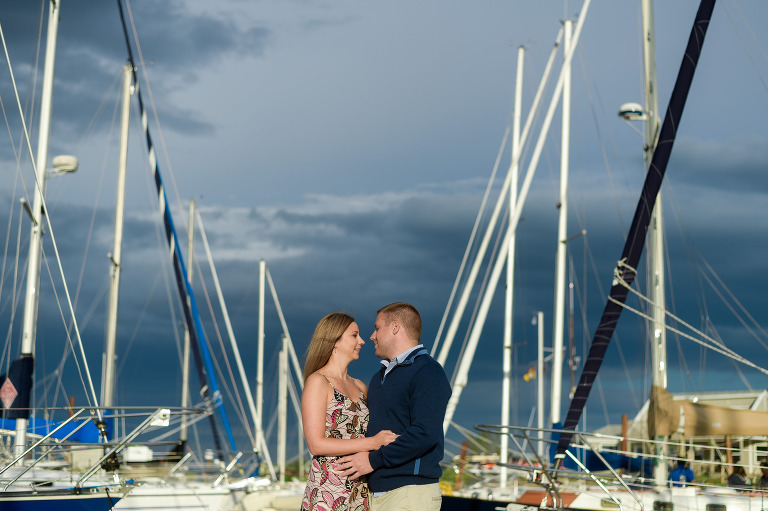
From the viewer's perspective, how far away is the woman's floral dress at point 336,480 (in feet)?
14.5

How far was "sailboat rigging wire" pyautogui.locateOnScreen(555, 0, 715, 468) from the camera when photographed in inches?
481

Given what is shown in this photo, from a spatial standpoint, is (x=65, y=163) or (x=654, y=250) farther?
(x=65, y=163)

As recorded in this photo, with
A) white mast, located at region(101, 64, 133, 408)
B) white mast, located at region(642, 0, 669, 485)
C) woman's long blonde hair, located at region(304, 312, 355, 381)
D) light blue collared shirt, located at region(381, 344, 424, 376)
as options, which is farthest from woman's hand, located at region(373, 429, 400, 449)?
white mast, located at region(101, 64, 133, 408)

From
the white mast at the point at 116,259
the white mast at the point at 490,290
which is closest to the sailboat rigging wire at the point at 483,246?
the white mast at the point at 490,290

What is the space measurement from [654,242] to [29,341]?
1081cm

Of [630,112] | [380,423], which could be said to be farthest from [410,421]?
[630,112]

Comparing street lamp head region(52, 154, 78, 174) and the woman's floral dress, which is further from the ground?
street lamp head region(52, 154, 78, 174)

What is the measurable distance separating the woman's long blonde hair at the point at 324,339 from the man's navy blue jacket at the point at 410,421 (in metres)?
0.33

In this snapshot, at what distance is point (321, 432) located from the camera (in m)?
4.36

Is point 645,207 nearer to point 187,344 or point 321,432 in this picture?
point 321,432

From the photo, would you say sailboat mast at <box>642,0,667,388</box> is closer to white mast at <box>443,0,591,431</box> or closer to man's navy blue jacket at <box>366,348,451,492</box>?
white mast at <box>443,0,591,431</box>

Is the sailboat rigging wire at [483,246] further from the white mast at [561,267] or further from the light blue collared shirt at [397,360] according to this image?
the light blue collared shirt at [397,360]

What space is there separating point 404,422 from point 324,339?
2.01ft

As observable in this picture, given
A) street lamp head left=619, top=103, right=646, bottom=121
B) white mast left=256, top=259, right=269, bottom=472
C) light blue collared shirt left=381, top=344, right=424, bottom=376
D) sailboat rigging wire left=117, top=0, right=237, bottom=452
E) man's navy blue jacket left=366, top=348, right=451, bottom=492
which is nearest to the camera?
man's navy blue jacket left=366, top=348, right=451, bottom=492
